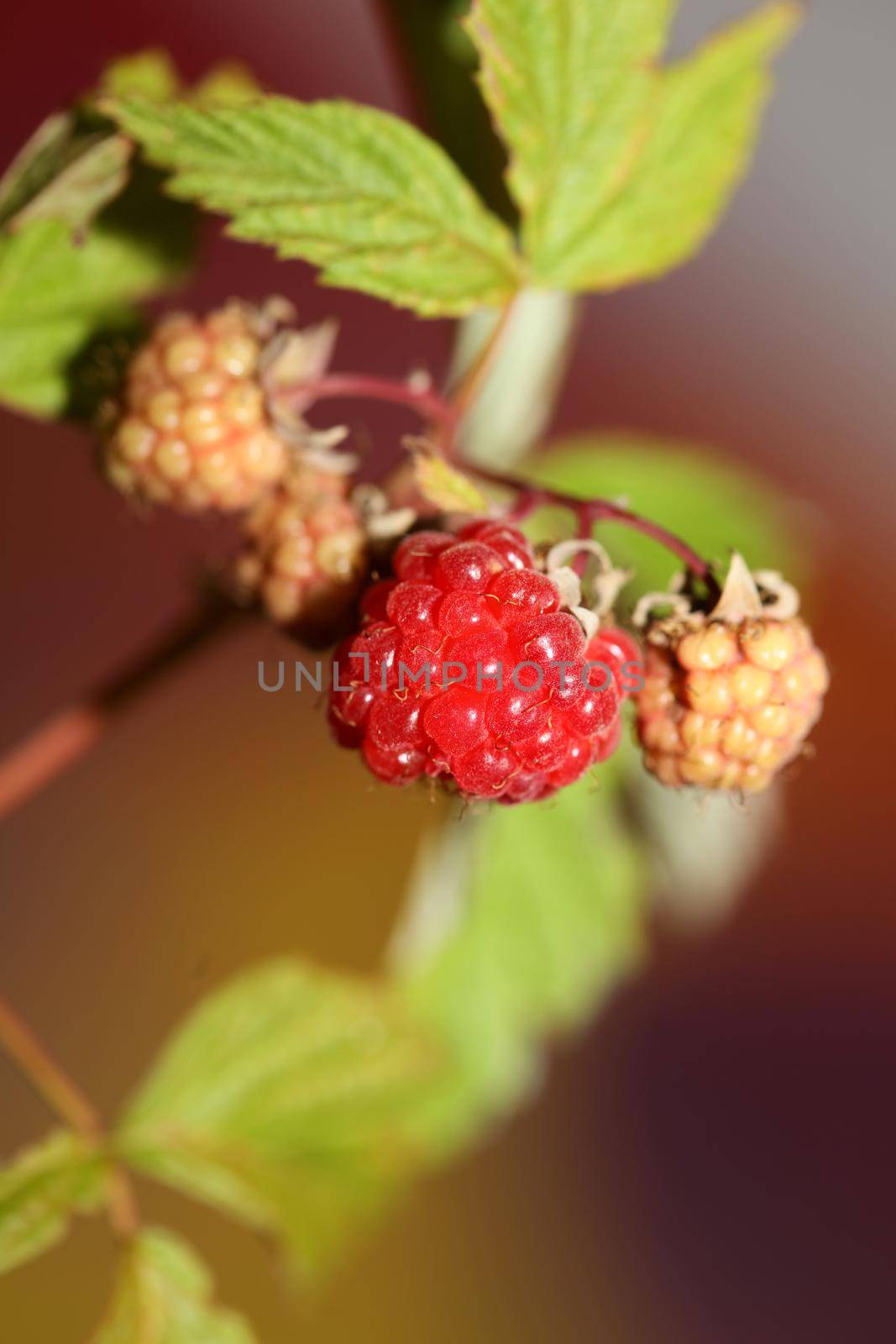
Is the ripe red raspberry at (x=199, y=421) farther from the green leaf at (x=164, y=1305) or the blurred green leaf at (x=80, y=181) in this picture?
the green leaf at (x=164, y=1305)

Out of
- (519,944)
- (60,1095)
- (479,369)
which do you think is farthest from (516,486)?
(519,944)

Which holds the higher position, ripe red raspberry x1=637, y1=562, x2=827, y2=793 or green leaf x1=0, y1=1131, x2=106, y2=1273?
ripe red raspberry x1=637, y1=562, x2=827, y2=793

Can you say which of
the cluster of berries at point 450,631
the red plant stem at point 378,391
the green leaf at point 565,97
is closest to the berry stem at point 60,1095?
the cluster of berries at point 450,631

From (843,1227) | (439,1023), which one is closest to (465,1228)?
(843,1227)

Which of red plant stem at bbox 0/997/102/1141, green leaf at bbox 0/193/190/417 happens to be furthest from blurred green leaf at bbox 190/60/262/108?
red plant stem at bbox 0/997/102/1141

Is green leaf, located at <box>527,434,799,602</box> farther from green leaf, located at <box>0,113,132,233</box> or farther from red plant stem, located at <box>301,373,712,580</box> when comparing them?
green leaf, located at <box>0,113,132,233</box>

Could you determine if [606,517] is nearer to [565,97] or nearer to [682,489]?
[565,97]

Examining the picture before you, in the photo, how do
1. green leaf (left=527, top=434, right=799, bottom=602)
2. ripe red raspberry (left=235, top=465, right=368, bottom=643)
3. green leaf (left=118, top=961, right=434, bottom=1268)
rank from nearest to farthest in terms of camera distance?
1. ripe red raspberry (left=235, top=465, right=368, bottom=643)
2. green leaf (left=118, top=961, right=434, bottom=1268)
3. green leaf (left=527, top=434, right=799, bottom=602)
